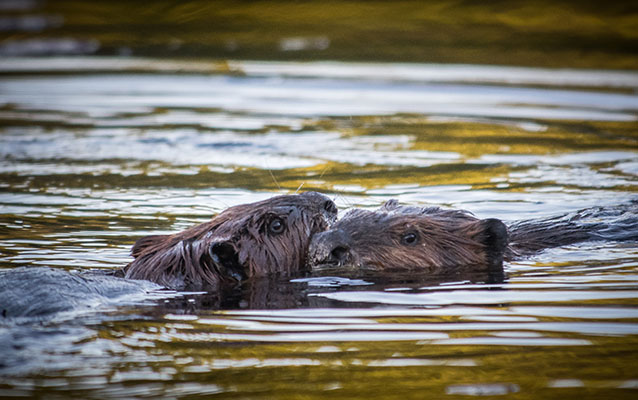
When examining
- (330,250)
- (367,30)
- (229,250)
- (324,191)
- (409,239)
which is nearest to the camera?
(229,250)

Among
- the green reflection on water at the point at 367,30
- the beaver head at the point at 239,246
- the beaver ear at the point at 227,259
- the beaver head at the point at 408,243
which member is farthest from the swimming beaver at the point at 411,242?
the green reflection on water at the point at 367,30

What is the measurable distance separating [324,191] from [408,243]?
2.72m

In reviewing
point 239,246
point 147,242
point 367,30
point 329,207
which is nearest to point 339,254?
point 329,207

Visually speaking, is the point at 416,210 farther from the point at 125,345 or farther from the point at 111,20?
the point at 111,20

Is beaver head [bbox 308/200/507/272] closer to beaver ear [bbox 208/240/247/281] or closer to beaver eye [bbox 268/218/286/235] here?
beaver eye [bbox 268/218/286/235]

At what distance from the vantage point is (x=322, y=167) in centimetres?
1055

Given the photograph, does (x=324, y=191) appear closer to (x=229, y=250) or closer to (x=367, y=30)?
(x=229, y=250)

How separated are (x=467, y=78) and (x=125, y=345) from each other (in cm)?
1120

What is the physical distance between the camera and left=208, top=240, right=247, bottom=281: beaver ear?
6.33 m

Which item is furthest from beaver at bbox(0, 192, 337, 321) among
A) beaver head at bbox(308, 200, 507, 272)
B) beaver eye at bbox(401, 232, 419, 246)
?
beaver eye at bbox(401, 232, 419, 246)

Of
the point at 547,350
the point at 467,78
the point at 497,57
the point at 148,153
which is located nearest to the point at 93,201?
the point at 148,153

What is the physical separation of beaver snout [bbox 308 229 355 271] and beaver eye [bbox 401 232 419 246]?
1.22 feet

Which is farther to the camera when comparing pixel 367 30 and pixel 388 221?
pixel 367 30

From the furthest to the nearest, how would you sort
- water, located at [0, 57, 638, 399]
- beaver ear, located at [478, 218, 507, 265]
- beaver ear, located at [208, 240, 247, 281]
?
beaver ear, located at [478, 218, 507, 265] < beaver ear, located at [208, 240, 247, 281] < water, located at [0, 57, 638, 399]
